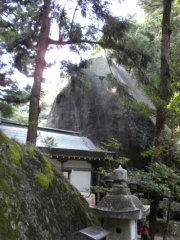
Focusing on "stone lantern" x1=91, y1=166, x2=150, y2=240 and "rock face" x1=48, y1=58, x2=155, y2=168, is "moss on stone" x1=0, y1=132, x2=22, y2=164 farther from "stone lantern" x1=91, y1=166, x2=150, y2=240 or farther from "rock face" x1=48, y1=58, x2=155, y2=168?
"rock face" x1=48, y1=58, x2=155, y2=168

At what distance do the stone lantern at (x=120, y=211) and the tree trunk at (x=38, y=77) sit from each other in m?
3.22

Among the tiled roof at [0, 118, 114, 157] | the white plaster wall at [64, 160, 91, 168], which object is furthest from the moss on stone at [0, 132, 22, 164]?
the white plaster wall at [64, 160, 91, 168]

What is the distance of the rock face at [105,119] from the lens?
10.0 meters

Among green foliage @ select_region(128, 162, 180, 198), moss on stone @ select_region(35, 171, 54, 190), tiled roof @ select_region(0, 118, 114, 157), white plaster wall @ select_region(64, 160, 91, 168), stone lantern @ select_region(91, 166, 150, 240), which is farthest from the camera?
tiled roof @ select_region(0, 118, 114, 157)

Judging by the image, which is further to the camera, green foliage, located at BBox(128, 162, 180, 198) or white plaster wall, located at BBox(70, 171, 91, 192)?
white plaster wall, located at BBox(70, 171, 91, 192)

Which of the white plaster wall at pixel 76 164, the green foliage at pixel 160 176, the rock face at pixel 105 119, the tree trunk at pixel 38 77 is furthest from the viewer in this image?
the rock face at pixel 105 119

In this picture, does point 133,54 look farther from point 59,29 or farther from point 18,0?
point 18,0

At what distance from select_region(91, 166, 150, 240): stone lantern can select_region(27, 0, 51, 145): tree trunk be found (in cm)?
322

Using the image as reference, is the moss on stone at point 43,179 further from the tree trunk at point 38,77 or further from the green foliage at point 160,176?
the tree trunk at point 38,77

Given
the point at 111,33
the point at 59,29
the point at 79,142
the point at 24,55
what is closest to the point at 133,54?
the point at 111,33

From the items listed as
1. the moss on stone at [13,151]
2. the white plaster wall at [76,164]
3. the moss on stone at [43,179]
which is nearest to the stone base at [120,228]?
the moss on stone at [43,179]

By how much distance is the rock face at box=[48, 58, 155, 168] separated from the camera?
10.0m

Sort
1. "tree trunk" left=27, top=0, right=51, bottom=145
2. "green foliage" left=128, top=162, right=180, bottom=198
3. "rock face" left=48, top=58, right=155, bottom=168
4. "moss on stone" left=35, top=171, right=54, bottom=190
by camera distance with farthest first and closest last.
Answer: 1. "rock face" left=48, top=58, right=155, bottom=168
2. "tree trunk" left=27, top=0, right=51, bottom=145
3. "green foliage" left=128, top=162, right=180, bottom=198
4. "moss on stone" left=35, top=171, right=54, bottom=190

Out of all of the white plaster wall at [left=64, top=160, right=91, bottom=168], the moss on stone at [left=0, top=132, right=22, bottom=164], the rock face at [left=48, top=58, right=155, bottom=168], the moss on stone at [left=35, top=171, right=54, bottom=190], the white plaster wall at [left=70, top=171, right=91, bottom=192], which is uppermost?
the rock face at [left=48, top=58, right=155, bottom=168]
